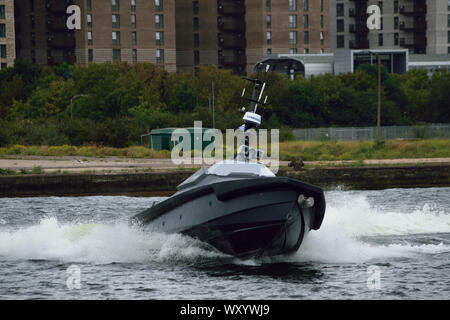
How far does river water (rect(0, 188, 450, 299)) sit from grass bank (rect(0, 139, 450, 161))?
85.8 ft

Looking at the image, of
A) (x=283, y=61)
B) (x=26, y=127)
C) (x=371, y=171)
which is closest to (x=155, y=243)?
(x=371, y=171)

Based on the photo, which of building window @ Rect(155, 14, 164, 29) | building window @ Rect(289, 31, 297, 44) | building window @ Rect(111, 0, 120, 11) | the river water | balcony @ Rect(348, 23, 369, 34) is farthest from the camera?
balcony @ Rect(348, 23, 369, 34)

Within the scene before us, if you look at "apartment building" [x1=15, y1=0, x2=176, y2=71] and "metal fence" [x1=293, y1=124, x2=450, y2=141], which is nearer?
"metal fence" [x1=293, y1=124, x2=450, y2=141]

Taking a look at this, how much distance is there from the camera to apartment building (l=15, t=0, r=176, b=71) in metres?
127

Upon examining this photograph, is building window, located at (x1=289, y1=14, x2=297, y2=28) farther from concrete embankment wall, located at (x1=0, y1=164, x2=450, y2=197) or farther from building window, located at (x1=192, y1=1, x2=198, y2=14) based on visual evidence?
concrete embankment wall, located at (x1=0, y1=164, x2=450, y2=197)

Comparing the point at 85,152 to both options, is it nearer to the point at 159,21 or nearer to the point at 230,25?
the point at 159,21

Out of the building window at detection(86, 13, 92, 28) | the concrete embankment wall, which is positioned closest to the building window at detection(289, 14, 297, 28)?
the building window at detection(86, 13, 92, 28)

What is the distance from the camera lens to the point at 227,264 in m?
20.5

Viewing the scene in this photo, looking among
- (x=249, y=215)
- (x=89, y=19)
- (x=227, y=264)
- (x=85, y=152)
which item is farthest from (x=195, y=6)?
(x=249, y=215)

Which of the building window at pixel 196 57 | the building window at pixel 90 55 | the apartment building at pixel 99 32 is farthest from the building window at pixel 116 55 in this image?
the building window at pixel 196 57

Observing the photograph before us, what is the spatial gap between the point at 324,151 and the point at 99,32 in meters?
77.6

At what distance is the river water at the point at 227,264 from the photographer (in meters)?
18.2

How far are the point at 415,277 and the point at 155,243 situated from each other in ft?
21.7
